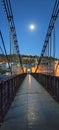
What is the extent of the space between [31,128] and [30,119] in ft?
3.97

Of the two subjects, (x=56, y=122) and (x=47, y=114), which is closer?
(x=56, y=122)

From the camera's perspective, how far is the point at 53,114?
9.04 metres

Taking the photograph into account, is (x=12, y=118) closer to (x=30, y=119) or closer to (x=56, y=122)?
(x=30, y=119)

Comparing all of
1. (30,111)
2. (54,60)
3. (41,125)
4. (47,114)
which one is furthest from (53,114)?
(54,60)

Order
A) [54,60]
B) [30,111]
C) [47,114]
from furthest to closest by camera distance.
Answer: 1. [54,60]
2. [30,111]
3. [47,114]

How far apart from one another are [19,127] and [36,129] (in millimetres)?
435

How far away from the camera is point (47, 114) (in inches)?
356

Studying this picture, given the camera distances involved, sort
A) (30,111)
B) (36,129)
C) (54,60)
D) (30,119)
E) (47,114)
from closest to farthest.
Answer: (36,129), (30,119), (47,114), (30,111), (54,60)

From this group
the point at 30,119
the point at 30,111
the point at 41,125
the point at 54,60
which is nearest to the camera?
the point at 41,125

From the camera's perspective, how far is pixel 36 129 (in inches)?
266

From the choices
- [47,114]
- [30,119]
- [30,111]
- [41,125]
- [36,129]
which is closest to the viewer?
[36,129]

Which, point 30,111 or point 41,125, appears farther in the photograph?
point 30,111

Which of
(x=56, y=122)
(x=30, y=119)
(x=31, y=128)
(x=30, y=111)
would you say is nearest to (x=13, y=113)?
(x=30, y=111)

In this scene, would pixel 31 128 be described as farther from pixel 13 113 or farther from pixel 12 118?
pixel 13 113
